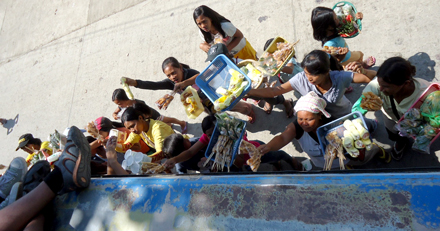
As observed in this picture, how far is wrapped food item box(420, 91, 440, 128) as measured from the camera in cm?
193

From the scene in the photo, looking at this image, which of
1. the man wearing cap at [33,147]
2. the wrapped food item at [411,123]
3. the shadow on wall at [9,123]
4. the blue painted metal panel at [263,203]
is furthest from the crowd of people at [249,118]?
the shadow on wall at [9,123]

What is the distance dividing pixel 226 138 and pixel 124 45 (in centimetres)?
433

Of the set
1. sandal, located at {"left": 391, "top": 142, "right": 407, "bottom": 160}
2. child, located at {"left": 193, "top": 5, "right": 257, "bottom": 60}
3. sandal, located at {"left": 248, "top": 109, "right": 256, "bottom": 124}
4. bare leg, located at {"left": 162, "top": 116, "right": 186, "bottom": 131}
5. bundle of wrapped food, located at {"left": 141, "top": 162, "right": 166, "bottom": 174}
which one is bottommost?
sandal, located at {"left": 391, "top": 142, "right": 407, "bottom": 160}

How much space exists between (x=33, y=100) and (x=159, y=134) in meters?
4.96

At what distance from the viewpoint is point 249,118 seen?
12.5 feet

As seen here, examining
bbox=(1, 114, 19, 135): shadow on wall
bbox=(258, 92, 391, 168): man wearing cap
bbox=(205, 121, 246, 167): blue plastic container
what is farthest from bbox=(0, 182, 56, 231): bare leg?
bbox=(1, 114, 19, 135): shadow on wall

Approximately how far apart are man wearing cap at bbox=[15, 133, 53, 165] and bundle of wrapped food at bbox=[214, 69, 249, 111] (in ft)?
9.84

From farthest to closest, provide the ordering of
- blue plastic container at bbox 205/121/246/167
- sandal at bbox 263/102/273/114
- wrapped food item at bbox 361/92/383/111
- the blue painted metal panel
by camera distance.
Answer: sandal at bbox 263/102/273/114, blue plastic container at bbox 205/121/246/167, wrapped food item at bbox 361/92/383/111, the blue painted metal panel

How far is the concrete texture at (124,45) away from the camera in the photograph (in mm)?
3395

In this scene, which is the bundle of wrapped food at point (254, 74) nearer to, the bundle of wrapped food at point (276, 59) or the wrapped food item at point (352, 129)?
the bundle of wrapped food at point (276, 59)

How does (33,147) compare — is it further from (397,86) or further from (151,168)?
(397,86)

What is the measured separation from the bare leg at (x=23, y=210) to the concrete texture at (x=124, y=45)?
2.38 meters

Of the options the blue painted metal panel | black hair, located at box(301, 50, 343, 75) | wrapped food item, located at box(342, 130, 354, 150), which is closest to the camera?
the blue painted metal panel

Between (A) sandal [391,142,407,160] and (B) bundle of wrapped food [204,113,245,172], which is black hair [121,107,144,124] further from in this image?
(A) sandal [391,142,407,160]
